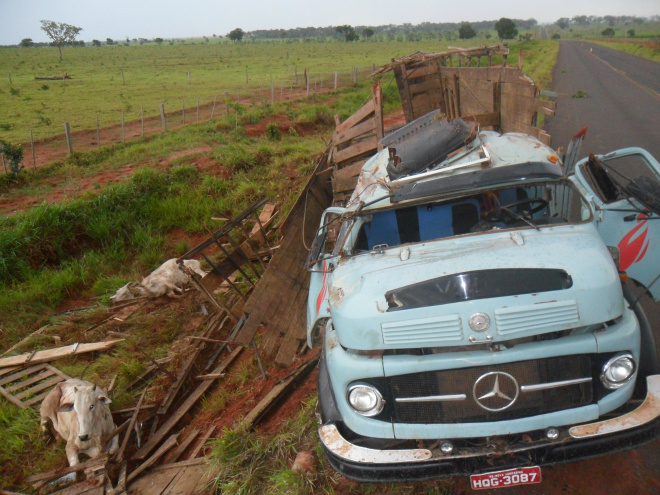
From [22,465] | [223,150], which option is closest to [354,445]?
[22,465]

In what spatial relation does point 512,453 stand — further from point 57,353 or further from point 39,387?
point 57,353

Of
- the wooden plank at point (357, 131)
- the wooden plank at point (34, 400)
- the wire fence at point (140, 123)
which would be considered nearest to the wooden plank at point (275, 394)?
the wooden plank at point (34, 400)

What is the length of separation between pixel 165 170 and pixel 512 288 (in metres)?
10.6

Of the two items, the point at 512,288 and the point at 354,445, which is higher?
the point at 512,288

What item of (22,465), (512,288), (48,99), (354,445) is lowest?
(22,465)

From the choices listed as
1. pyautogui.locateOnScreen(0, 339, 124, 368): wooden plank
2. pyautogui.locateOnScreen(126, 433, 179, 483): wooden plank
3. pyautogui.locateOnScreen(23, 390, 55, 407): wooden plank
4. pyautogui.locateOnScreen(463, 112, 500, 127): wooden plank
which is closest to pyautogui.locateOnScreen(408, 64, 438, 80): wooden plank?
pyautogui.locateOnScreen(463, 112, 500, 127): wooden plank

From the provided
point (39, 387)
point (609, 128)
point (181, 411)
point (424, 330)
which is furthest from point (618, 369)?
point (609, 128)

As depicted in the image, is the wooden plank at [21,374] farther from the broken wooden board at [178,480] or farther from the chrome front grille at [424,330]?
the chrome front grille at [424,330]

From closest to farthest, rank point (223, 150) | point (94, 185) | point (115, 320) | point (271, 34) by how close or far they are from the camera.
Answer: point (115, 320)
point (94, 185)
point (223, 150)
point (271, 34)

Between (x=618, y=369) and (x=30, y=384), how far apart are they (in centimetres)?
652

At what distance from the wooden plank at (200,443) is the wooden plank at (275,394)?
1.74ft

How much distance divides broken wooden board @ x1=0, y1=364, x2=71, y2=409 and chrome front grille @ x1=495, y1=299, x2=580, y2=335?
222 inches

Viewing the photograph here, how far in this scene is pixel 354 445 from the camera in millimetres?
2846

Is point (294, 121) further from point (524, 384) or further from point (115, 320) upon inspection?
point (524, 384)
